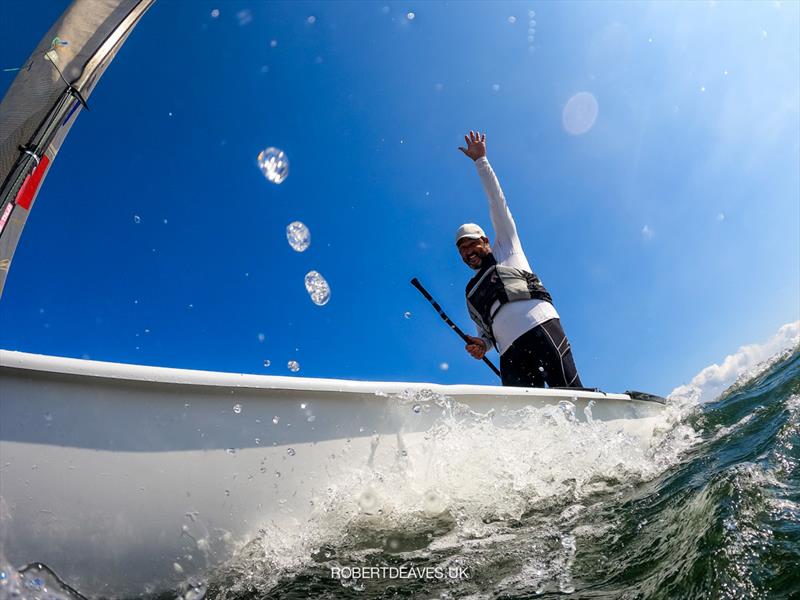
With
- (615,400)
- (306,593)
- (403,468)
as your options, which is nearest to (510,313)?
(615,400)

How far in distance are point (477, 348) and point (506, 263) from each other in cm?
82

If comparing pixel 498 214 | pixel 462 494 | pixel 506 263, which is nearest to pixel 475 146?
pixel 498 214

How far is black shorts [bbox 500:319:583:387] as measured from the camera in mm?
3910

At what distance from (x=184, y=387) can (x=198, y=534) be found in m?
0.55

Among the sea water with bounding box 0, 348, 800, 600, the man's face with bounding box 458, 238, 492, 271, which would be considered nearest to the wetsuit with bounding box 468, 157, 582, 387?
the man's face with bounding box 458, 238, 492, 271

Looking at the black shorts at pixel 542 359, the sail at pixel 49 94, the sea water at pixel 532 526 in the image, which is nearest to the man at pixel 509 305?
the black shorts at pixel 542 359

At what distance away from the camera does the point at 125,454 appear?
167 cm

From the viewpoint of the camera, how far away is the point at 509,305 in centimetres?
396

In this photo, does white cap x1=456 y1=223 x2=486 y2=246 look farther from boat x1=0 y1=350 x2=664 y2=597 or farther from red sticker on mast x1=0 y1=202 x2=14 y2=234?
red sticker on mast x1=0 y1=202 x2=14 y2=234

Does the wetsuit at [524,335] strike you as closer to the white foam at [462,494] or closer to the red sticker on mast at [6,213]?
the white foam at [462,494]

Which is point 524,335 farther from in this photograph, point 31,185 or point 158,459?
point 31,185

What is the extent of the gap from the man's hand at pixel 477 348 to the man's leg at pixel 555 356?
23.6 inches

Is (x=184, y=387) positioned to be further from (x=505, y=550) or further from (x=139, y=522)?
(x=505, y=550)

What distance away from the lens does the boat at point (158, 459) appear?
1562 mm
